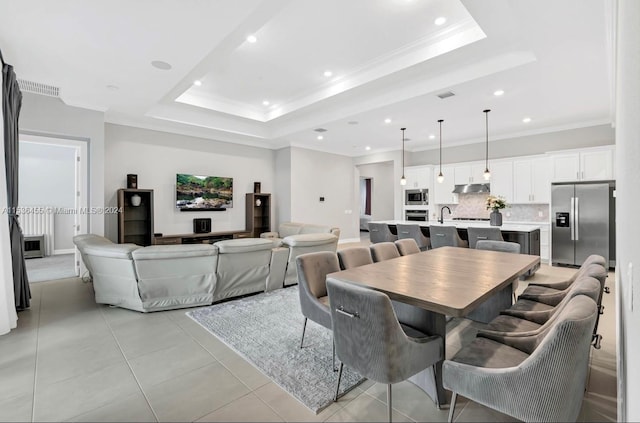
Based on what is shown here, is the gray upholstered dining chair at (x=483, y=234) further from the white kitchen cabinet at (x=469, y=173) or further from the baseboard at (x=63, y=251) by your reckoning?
the baseboard at (x=63, y=251)

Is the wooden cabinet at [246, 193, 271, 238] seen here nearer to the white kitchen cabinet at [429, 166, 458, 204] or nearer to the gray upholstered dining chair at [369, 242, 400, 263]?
the white kitchen cabinet at [429, 166, 458, 204]

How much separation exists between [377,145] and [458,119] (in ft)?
8.83

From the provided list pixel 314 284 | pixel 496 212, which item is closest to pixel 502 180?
pixel 496 212

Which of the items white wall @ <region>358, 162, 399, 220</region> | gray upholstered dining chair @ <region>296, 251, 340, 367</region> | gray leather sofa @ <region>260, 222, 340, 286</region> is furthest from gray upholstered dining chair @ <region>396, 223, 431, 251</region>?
white wall @ <region>358, 162, 399, 220</region>

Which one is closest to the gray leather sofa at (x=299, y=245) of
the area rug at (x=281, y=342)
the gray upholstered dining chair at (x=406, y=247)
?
the area rug at (x=281, y=342)

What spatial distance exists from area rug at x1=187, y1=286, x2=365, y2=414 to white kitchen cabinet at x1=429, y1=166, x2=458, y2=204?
5.43 m

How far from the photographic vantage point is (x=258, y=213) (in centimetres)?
791

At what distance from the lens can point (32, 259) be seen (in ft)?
21.3

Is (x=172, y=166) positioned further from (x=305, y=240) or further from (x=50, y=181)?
(x=305, y=240)

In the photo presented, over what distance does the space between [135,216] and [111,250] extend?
3.12 m

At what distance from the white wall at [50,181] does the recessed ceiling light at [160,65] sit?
5039 millimetres

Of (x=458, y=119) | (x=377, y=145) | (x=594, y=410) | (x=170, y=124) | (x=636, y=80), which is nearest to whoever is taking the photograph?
(x=636, y=80)

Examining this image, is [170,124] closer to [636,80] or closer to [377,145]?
[377,145]

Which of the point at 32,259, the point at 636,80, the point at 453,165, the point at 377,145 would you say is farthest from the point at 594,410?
the point at 32,259
